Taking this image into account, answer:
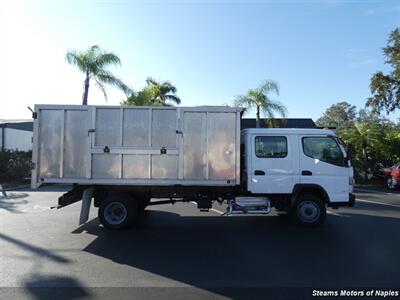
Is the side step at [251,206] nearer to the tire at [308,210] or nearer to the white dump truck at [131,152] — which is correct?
the white dump truck at [131,152]

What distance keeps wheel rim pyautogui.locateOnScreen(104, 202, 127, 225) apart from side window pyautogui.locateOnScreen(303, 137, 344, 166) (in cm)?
465

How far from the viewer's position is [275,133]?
980 cm

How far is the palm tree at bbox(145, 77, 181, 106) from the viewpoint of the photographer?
3125 centimetres

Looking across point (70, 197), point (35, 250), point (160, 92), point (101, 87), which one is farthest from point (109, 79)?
point (35, 250)

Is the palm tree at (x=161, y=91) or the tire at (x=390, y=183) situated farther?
the palm tree at (x=161, y=91)

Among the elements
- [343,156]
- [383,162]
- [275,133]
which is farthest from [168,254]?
[383,162]

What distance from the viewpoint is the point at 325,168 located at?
9.73 metres

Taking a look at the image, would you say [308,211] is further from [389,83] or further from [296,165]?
[389,83]

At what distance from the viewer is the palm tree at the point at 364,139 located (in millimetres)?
25031

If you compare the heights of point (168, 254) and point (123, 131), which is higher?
point (123, 131)

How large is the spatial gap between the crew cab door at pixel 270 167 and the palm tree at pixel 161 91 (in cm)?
2198

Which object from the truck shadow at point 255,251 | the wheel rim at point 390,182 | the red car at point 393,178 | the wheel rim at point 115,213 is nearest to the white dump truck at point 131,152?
the wheel rim at point 115,213

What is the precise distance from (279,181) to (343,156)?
1718 millimetres

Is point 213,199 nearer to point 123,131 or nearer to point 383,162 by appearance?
point 123,131
